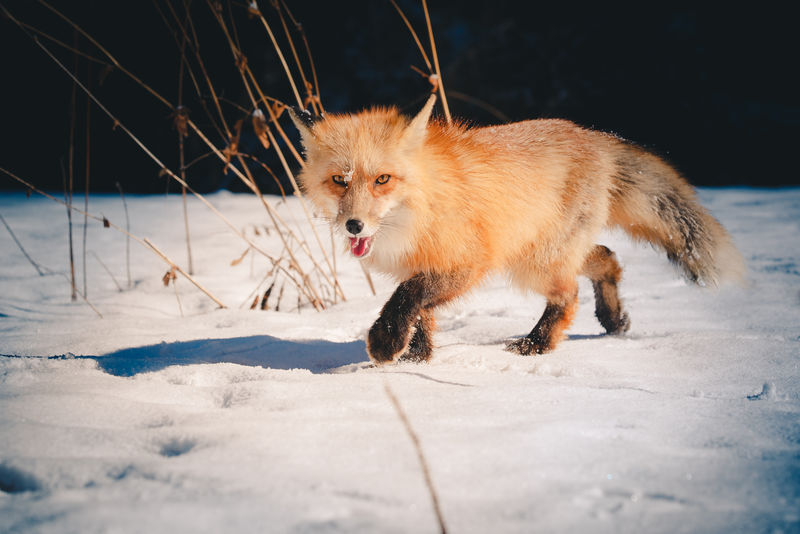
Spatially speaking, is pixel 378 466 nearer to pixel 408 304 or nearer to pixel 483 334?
pixel 408 304

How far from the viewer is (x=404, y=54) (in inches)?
279

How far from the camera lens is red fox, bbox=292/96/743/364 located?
188 centimetres

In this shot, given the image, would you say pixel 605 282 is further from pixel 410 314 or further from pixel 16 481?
pixel 16 481

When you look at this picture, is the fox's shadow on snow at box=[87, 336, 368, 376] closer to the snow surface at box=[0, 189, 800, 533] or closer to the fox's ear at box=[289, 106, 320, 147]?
the snow surface at box=[0, 189, 800, 533]

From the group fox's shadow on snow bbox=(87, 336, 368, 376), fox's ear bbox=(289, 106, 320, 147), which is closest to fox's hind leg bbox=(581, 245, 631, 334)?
fox's shadow on snow bbox=(87, 336, 368, 376)

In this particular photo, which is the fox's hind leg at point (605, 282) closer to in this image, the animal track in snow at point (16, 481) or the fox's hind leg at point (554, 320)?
the fox's hind leg at point (554, 320)

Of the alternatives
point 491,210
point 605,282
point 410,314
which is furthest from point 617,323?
point 410,314

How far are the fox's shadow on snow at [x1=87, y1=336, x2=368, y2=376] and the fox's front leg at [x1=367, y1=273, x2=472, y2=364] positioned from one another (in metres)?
0.21

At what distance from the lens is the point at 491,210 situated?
199 cm

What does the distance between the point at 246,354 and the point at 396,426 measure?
3.50ft

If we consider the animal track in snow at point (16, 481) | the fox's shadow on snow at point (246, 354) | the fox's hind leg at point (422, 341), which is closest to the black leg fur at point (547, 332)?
the fox's hind leg at point (422, 341)

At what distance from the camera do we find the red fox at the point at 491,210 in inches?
74.2

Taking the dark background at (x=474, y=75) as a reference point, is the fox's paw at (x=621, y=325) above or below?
below

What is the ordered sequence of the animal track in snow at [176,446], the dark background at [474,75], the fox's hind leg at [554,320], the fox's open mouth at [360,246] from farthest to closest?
the dark background at [474,75] → the fox's hind leg at [554,320] → the fox's open mouth at [360,246] → the animal track in snow at [176,446]
